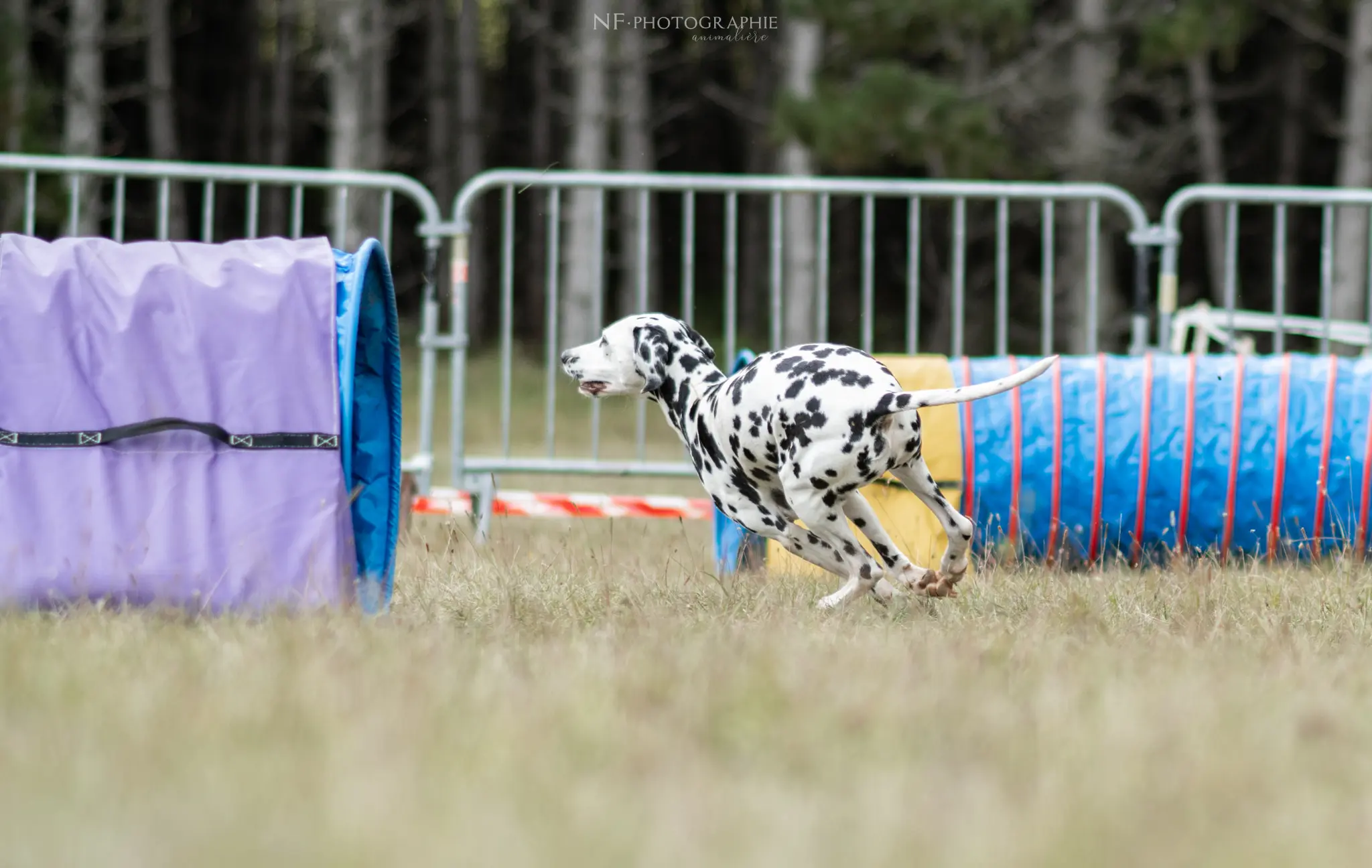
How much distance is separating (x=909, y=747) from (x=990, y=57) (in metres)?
17.7

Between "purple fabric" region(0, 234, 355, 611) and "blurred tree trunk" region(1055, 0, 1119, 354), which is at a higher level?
"blurred tree trunk" region(1055, 0, 1119, 354)

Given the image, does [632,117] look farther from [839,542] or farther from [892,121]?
[839,542]

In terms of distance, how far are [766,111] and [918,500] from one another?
→ 1680 centimetres

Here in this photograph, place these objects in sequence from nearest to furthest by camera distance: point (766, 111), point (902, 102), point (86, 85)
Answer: point (902, 102), point (86, 85), point (766, 111)

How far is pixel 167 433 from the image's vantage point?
4164 millimetres

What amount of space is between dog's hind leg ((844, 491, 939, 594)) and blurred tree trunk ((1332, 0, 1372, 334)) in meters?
10.8

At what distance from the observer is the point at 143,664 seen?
10.9ft

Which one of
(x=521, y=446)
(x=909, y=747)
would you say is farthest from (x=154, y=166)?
(x=521, y=446)

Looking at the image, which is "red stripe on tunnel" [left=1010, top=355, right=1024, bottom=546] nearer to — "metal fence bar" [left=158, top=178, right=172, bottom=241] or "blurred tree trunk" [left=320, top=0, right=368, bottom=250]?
"metal fence bar" [left=158, top=178, right=172, bottom=241]

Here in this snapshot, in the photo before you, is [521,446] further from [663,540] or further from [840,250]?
[840,250]

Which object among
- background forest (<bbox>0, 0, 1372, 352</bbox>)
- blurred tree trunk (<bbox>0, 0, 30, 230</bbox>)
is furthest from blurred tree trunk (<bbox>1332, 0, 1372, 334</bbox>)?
blurred tree trunk (<bbox>0, 0, 30, 230</bbox>)

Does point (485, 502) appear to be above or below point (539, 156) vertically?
below

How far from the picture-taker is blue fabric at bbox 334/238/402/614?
423 cm

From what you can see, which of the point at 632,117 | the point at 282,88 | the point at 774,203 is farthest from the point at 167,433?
the point at 282,88
